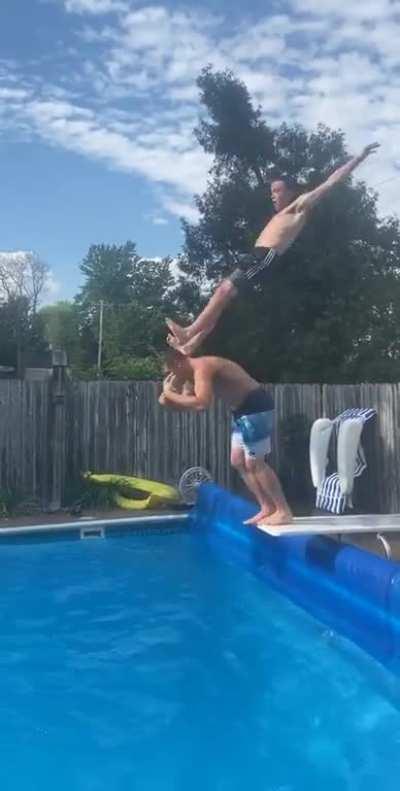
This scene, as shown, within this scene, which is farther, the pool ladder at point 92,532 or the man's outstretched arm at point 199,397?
the pool ladder at point 92,532

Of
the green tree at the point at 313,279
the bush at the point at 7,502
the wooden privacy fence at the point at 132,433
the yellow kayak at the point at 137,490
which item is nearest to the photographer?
the bush at the point at 7,502

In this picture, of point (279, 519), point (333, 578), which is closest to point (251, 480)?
point (279, 519)

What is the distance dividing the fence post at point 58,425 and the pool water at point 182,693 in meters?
3.44

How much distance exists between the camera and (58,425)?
33.1 feet


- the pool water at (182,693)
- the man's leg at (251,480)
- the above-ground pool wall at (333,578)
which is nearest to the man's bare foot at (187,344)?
the man's leg at (251,480)

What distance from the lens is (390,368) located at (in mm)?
17984

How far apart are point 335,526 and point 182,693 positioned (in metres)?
2.00

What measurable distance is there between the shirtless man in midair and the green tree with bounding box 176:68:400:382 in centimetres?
1219

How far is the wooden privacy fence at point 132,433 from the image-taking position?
988 centimetres

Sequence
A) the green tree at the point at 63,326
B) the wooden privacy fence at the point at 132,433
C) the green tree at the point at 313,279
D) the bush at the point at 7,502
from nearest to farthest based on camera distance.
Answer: the bush at the point at 7,502, the wooden privacy fence at the point at 132,433, the green tree at the point at 313,279, the green tree at the point at 63,326

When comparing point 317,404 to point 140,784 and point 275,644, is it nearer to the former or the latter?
point 275,644

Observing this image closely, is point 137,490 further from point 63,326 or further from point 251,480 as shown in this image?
point 63,326

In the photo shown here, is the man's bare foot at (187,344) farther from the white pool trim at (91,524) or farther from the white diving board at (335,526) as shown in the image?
the white pool trim at (91,524)

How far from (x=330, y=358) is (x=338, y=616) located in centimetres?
1339
